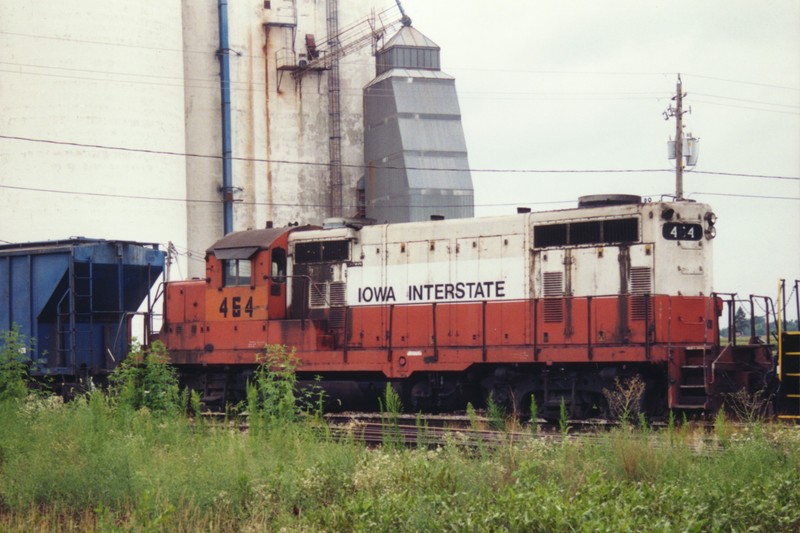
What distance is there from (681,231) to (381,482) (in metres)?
8.51

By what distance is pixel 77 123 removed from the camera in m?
38.8

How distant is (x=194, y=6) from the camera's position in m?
45.4

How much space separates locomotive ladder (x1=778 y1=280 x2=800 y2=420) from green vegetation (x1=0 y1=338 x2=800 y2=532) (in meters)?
3.51

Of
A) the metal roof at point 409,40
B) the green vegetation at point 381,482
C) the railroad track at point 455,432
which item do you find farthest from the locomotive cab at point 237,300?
the metal roof at point 409,40

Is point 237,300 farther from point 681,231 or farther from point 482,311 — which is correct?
point 681,231

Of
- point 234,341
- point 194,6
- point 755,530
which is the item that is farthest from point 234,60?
point 755,530

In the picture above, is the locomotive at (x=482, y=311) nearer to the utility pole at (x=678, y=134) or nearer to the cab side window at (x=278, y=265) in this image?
the cab side window at (x=278, y=265)

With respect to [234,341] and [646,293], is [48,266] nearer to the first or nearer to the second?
[234,341]

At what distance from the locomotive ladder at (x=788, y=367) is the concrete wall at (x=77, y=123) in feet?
93.8

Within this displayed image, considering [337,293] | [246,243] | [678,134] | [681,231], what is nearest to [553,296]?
[681,231]

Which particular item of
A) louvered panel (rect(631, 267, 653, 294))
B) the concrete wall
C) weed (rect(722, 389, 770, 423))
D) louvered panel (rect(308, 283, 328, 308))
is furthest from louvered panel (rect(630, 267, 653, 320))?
the concrete wall

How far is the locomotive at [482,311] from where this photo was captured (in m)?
16.5

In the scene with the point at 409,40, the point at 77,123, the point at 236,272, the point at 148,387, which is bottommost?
the point at 148,387

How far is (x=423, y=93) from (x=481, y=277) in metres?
28.0
